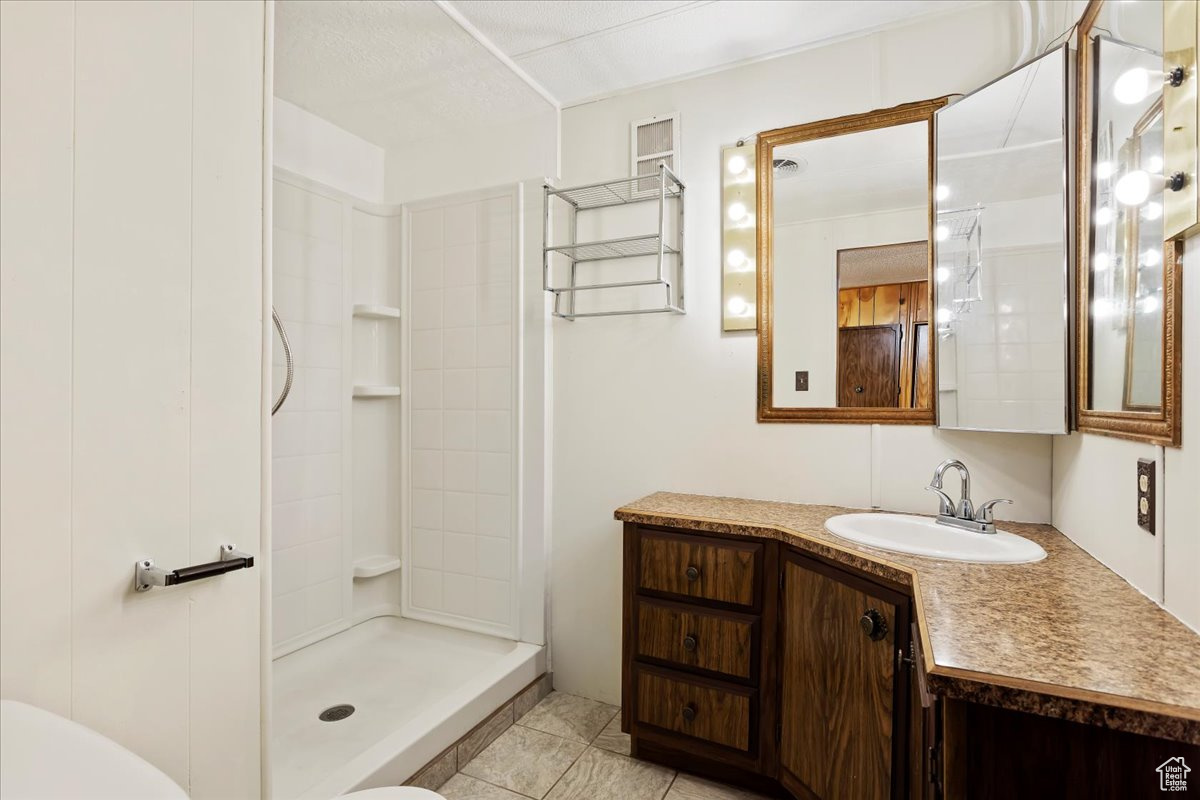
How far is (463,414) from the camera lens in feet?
8.84

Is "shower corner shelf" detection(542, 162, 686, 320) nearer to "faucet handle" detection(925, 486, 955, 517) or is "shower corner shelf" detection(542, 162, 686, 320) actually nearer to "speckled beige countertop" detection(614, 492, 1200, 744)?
"faucet handle" detection(925, 486, 955, 517)

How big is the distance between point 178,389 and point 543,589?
1.67m

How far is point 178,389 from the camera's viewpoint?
3.81ft

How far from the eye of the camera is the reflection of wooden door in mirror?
1.96 meters

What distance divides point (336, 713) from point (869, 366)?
2.24 m

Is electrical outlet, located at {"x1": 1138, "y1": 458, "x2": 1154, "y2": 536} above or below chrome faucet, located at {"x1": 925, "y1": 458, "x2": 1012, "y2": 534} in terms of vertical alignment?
above

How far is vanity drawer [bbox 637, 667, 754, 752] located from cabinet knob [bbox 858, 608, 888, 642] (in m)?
Result: 0.54

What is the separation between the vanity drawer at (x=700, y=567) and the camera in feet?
5.87

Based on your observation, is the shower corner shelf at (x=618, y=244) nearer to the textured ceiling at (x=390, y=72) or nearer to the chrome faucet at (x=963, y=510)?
the textured ceiling at (x=390, y=72)

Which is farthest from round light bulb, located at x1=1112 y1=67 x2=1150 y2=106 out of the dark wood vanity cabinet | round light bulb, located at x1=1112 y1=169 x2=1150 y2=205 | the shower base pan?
the shower base pan

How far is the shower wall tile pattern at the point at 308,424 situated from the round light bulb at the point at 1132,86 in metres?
2.65

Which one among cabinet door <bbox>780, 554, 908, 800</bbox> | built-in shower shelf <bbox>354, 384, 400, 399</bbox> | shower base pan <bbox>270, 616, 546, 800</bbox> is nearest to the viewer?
cabinet door <bbox>780, 554, 908, 800</bbox>

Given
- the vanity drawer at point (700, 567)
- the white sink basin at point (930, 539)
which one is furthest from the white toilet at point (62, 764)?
the white sink basin at point (930, 539)

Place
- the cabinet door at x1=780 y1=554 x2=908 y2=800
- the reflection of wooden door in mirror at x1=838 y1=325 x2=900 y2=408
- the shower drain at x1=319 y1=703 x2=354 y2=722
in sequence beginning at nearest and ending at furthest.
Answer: the cabinet door at x1=780 y1=554 x2=908 y2=800, the reflection of wooden door in mirror at x1=838 y1=325 x2=900 y2=408, the shower drain at x1=319 y1=703 x2=354 y2=722
